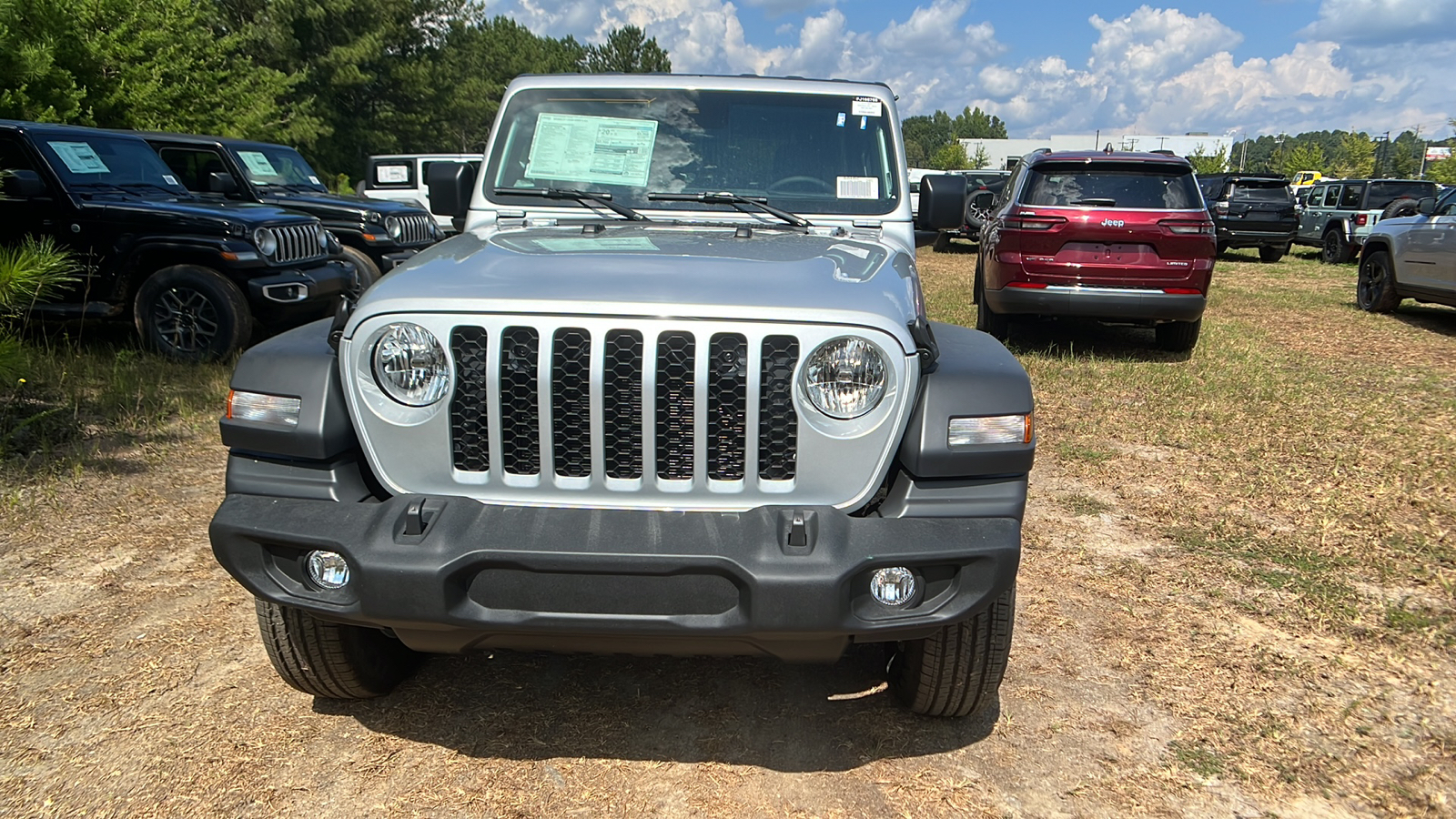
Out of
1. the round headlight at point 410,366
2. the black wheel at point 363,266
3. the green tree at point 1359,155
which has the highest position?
the green tree at point 1359,155

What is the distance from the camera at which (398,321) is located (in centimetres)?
241

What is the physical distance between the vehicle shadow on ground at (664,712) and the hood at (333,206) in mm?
8319

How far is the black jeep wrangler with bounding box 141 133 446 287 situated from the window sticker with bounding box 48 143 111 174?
3.39 ft

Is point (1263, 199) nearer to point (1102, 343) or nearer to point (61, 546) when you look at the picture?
point (1102, 343)

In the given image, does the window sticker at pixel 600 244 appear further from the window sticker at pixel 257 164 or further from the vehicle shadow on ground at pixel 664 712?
the window sticker at pixel 257 164

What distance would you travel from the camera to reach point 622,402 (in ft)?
7.80

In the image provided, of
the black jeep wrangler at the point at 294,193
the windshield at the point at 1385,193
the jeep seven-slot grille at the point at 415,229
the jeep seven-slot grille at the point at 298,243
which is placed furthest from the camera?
the windshield at the point at 1385,193

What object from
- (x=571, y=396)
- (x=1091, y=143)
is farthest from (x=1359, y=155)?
(x=571, y=396)

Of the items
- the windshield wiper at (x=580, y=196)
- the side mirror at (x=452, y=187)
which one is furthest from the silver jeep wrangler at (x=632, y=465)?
the side mirror at (x=452, y=187)

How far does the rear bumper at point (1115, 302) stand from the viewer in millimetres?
8219

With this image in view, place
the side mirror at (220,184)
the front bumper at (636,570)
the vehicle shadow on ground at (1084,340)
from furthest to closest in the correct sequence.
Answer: the side mirror at (220,184) < the vehicle shadow on ground at (1084,340) < the front bumper at (636,570)

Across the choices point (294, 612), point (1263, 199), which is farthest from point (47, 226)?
point (1263, 199)

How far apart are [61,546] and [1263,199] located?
2025 centimetres

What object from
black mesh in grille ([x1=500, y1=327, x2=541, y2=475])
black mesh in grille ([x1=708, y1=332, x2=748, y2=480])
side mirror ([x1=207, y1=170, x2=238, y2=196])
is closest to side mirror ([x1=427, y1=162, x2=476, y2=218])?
black mesh in grille ([x1=500, y1=327, x2=541, y2=475])
